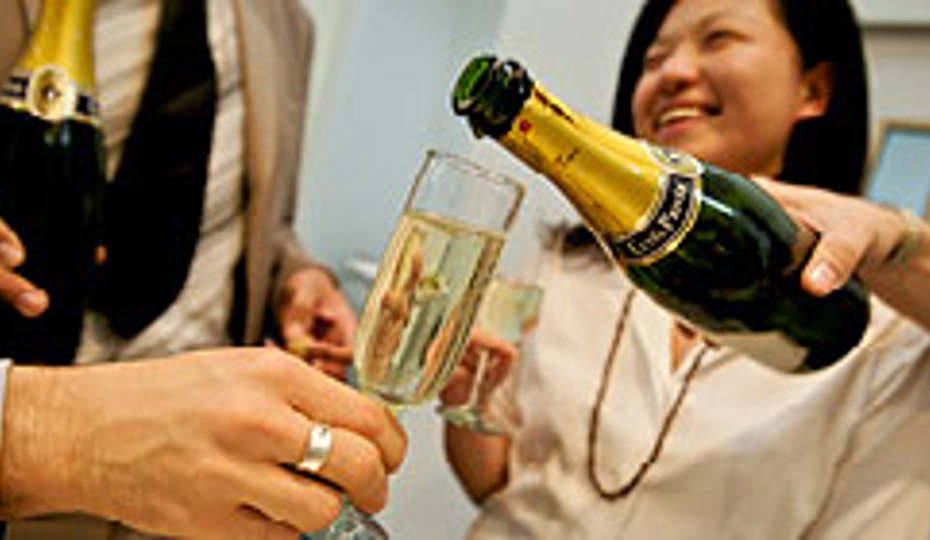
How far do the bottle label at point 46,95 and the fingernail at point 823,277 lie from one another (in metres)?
0.66

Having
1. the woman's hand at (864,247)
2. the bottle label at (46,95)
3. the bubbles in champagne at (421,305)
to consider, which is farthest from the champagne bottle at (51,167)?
the woman's hand at (864,247)

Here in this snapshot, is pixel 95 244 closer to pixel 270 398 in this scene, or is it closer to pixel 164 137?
pixel 164 137

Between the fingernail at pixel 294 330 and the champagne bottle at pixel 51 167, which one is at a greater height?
the champagne bottle at pixel 51 167

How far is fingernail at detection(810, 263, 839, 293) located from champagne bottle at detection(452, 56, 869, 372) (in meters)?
0.09

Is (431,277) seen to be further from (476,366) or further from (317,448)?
(476,366)

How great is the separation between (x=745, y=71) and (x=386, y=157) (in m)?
1.24

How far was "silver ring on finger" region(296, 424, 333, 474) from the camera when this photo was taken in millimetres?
321

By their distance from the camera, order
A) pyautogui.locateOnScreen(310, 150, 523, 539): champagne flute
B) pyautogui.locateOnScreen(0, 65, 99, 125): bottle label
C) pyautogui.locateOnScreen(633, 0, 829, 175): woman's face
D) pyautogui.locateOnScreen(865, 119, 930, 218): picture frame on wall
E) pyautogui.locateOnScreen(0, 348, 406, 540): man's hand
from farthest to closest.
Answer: pyautogui.locateOnScreen(865, 119, 930, 218): picture frame on wall < pyautogui.locateOnScreen(633, 0, 829, 175): woman's face < pyautogui.locateOnScreen(0, 65, 99, 125): bottle label < pyautogui.locateOnScreen(310, 150, 523, 539): champagne flute < pyautogui.locateOnScreen(0, 348, 406, 540): man's hand

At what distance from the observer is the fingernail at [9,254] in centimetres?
47

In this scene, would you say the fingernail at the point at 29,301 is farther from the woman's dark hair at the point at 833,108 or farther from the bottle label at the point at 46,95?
the woman's dark hair at the point at 833,108

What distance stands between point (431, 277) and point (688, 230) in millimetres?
224

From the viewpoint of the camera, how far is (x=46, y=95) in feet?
2.02

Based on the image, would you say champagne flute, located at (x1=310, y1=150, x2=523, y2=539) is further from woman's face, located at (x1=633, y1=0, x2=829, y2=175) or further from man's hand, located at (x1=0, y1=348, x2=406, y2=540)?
woman's face, located at (x1=633, y1=0, x2=829, y2=175)

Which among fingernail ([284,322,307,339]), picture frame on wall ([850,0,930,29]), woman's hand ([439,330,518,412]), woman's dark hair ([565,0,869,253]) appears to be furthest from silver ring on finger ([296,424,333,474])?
picture frame on wall ([850,0,930,29])
